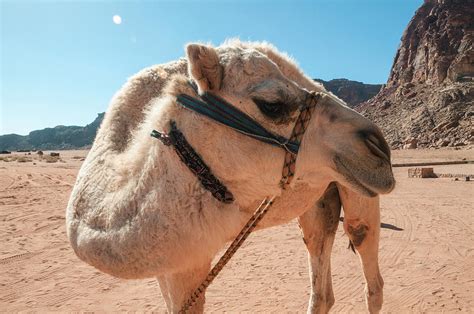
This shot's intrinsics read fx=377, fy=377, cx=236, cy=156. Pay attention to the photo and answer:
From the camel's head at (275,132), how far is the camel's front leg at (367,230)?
5.64ft

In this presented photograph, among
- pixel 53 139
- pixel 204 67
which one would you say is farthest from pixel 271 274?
pixel 53 139

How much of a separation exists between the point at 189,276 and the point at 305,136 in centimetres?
146

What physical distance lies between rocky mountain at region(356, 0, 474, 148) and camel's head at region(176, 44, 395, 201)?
4555cm

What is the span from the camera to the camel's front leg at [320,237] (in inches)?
159

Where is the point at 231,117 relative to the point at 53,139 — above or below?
below

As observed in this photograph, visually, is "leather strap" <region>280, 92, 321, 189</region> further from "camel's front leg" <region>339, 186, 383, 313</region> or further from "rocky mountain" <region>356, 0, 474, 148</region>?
"rocky mountain" <region>356, 0, 474, 148</region>

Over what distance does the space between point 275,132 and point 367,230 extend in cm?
238

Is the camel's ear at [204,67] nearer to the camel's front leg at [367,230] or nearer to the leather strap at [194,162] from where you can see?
the leather strap at [194,162]

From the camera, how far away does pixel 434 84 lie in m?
68.8

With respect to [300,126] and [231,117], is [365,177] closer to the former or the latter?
[300,126]

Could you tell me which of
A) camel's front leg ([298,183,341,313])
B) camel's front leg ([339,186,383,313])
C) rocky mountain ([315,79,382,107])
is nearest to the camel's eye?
camel's front leg ([339,186,383,313])

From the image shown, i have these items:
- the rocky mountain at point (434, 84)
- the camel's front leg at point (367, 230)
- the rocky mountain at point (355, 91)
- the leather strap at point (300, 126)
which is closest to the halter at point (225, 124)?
the leather strap at point (300, 126)

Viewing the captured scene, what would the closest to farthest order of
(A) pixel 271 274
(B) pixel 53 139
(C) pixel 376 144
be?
(C) pixel 376 144 < (A) pixel 271 274 < (B) pixel 53 139

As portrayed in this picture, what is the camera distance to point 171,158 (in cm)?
199
